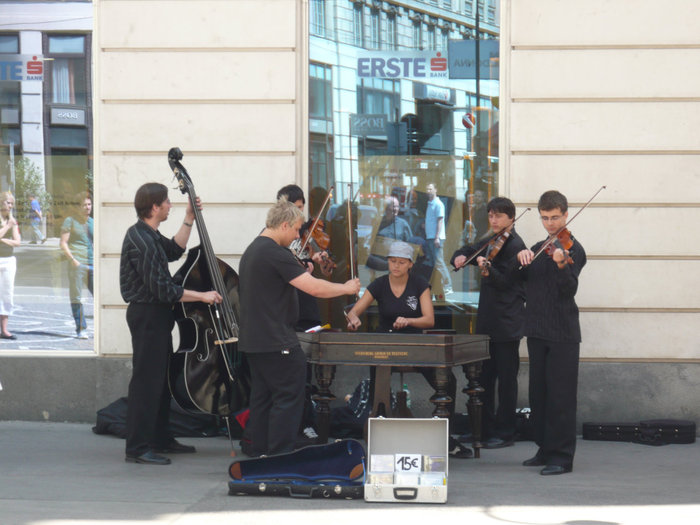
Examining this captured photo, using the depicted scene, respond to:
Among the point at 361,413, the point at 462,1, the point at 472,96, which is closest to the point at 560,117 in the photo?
the point at 472,96

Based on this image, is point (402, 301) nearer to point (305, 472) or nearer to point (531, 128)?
point (305, 472)

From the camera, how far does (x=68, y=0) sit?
27.3 feet

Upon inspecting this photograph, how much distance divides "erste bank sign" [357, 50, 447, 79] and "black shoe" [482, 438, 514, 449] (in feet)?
9.90

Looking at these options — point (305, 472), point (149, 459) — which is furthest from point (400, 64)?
point (305, 472)

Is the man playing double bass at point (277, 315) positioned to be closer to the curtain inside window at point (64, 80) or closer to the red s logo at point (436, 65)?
the red s logo at point (436, 65)

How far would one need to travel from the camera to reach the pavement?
5.26m

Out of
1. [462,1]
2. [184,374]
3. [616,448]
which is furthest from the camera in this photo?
[462,1]

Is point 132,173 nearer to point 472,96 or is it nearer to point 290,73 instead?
point 290,73

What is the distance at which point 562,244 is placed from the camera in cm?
628

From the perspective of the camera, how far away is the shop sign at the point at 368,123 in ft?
27.8

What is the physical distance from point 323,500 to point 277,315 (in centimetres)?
109

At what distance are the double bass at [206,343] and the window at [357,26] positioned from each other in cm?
235

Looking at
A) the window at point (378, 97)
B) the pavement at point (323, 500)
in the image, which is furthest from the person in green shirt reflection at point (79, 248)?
the window at point (378, 97)

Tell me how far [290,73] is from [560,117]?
212cm
